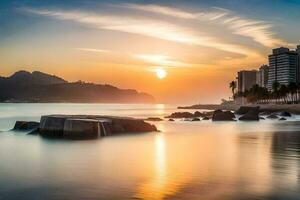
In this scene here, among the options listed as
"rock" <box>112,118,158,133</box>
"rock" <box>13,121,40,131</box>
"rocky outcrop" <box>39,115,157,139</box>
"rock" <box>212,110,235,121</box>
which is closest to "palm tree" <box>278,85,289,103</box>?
"rock" <box>212,110,235,121</box>

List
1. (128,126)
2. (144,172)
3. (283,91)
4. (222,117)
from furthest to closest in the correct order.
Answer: (283,91)
(222,117)
(128,126)
(144,172)

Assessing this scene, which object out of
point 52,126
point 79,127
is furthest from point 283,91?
point 52,126

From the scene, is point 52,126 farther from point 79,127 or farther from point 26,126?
point 26,126

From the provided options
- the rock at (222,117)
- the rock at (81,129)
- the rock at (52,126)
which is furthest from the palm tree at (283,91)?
the rock at (52,126)

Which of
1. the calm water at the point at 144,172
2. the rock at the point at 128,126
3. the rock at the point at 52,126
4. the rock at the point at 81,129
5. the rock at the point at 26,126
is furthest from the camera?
the rock at the point at 26,126

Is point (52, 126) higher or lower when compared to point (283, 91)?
lower

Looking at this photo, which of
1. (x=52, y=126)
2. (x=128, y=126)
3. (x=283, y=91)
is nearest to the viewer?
(x=52, y=126)

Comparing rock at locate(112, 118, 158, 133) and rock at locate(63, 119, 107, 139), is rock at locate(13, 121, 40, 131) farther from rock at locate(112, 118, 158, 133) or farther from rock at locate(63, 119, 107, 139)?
rock at locate(112, 118, 158, 133)

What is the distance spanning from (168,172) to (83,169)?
4.73m

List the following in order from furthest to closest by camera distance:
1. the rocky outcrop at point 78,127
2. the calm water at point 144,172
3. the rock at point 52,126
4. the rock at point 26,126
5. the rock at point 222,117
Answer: the rock at point 222,117 → the rock at point 26,126 → the rock at point 52,126 → the rocky outcrop at point 78,127 → the calm water at point 144,172

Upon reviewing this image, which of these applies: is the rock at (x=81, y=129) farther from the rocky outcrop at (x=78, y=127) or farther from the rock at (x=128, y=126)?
the rock at (x=128, y=126)

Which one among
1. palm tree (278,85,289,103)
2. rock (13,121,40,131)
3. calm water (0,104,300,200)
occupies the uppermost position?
palm tree (278,85,289,103)

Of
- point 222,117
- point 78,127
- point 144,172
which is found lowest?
point 144,172

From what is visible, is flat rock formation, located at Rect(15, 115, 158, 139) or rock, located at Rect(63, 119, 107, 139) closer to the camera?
rock, located at Rect(63, 119, 107, 139)
